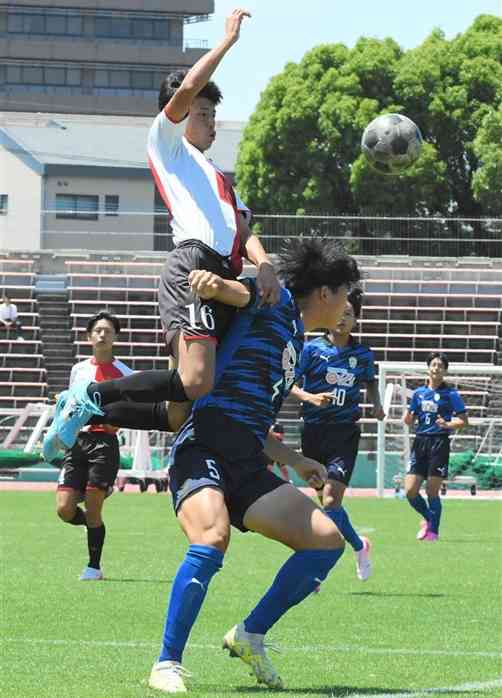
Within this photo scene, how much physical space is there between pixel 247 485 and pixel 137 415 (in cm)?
80

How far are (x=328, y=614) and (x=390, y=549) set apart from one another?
243 inches

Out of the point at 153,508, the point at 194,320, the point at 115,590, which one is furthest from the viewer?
the point at 153,508

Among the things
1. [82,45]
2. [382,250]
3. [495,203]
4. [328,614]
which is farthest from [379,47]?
[328,614]

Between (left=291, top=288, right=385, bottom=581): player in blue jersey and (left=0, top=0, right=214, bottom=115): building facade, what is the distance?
89.1 m

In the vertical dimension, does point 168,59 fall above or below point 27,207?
above

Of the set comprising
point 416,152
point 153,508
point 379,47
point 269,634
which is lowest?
point 153,508

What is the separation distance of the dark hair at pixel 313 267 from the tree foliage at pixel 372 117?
4659 centimetres

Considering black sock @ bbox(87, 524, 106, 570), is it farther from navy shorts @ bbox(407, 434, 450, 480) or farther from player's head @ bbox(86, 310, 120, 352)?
navy shorts @ bbox(407, 434, 450, 480)

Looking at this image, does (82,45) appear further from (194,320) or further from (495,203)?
(194,320)

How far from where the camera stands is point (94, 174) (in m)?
66.1

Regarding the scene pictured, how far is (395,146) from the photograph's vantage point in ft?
38.9

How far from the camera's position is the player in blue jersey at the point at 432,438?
55.9 ft

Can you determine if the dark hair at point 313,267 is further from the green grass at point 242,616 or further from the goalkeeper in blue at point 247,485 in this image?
the green grass at point 242,616

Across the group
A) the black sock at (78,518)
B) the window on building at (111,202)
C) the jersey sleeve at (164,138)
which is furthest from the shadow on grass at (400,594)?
the window on building at (111,202)
